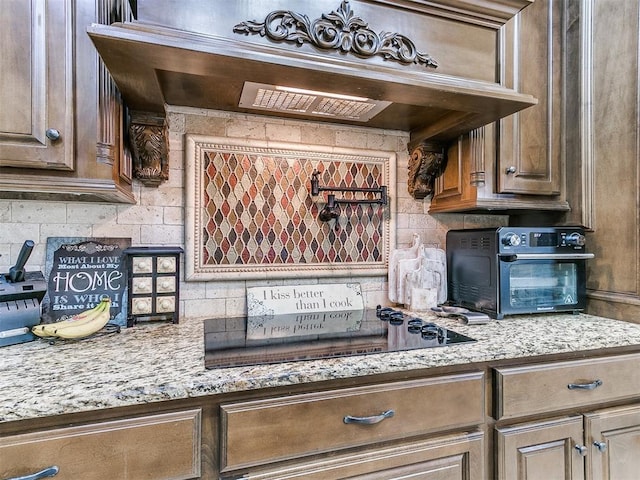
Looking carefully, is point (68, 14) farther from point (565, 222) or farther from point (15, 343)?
point (565, 222)

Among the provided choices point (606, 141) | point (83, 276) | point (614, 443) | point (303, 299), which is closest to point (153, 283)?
point (83, 276)

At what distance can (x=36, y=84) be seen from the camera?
107cm

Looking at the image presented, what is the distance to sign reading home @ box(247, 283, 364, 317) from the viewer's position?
1.63 metres

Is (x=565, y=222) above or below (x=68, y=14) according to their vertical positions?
below

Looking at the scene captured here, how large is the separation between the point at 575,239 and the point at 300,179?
1.30 meters

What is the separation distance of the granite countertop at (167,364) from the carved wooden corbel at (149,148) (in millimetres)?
607

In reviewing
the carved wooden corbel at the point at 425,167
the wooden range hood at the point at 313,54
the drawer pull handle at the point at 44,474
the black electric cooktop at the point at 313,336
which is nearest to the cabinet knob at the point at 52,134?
the wooden range hood at the point at 313,54

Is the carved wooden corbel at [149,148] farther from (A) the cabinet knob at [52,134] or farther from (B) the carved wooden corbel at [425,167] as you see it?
(B) the carved wooden corbel at [425,167]

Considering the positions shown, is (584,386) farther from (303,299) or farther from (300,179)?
(300,179)

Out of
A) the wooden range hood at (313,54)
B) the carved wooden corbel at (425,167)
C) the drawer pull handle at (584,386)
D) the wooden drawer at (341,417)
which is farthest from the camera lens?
the carved wooden corbel at (425,167)

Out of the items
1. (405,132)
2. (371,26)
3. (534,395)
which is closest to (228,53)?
(371,26)

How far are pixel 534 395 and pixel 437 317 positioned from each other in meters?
0.49

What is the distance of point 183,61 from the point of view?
3.49 ft

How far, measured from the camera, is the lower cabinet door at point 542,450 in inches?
46.3
